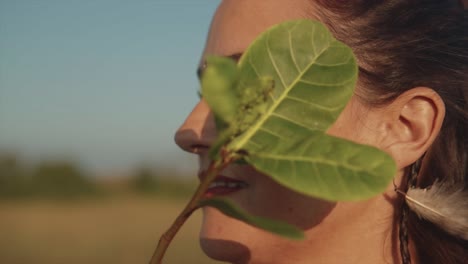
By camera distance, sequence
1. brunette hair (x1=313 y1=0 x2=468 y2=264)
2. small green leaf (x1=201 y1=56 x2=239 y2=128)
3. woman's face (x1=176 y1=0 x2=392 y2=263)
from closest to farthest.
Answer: small green leaf (x1=201 y1=56 x2=239 y2=128)
woman's face (x1=176 y1=0 x2=392 y2=263)
brunette hair (x1=313 y1=0 x2=468 y2=264)

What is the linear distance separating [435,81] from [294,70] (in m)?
0.70

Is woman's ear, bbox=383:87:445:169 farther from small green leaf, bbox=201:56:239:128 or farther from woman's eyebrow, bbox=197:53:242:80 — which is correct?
small green leaf, bbox=201:56:239:128

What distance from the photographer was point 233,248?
1.31 metres

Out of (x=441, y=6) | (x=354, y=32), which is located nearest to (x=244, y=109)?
(x=354, y=32)

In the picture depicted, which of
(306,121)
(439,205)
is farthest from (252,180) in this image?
(306,121)

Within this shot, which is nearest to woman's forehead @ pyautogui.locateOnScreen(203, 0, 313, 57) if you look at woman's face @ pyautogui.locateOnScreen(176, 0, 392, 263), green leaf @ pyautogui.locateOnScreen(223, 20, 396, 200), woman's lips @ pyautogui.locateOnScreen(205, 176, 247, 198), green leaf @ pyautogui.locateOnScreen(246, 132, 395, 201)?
woman's face @ pyautogui.locateOnScreen(176, 0, 392, 263)

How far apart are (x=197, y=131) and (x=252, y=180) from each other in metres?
0.14

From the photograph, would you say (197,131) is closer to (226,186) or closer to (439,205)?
(226,186)

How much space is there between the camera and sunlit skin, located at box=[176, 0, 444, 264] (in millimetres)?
1267

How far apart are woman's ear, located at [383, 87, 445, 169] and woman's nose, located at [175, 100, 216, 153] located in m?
0.34

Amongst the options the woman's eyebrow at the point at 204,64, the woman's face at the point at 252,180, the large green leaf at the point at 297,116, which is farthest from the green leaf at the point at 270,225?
the woman's eyebrow at the point at 204,64

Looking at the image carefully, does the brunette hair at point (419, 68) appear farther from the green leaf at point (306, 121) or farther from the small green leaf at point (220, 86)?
the small green leaf at point (220, 86)

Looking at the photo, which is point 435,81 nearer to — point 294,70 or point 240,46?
point 240,46

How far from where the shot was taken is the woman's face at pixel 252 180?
1.24 m
